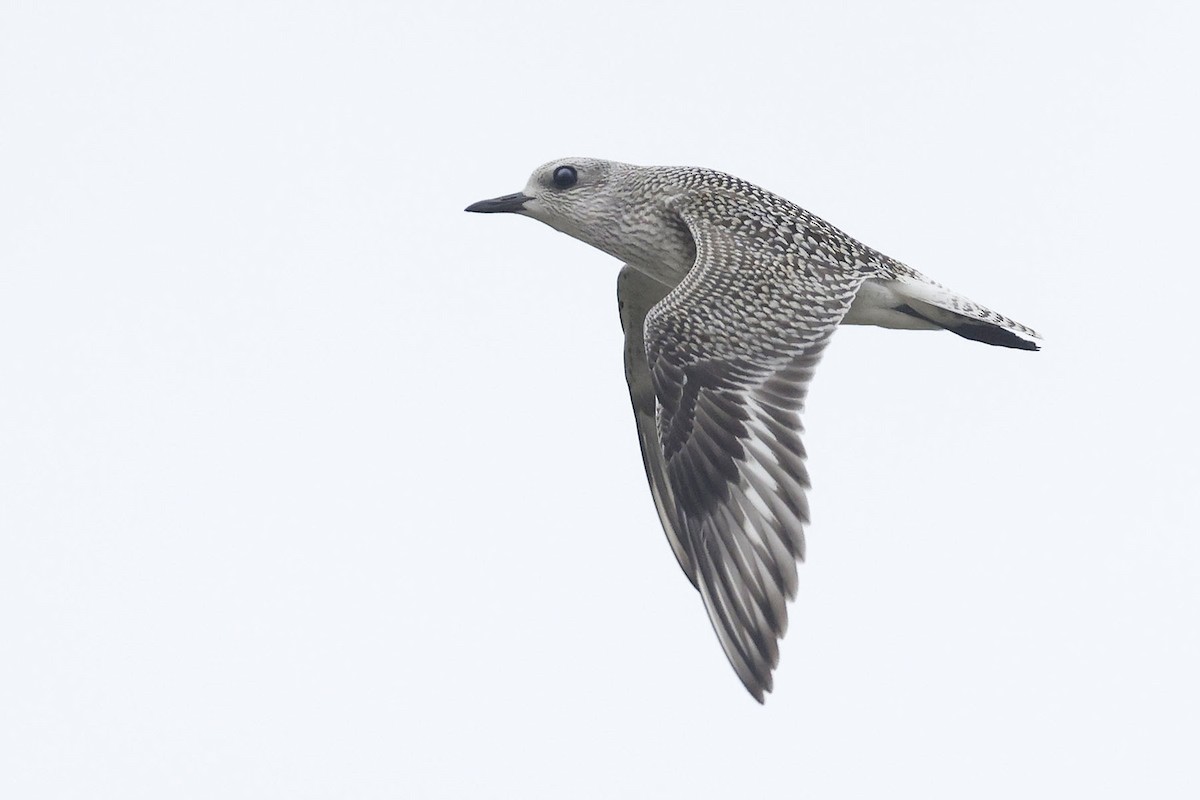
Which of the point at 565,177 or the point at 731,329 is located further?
the point at 565,177

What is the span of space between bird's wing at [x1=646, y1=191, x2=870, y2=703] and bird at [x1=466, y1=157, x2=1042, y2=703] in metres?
0.01

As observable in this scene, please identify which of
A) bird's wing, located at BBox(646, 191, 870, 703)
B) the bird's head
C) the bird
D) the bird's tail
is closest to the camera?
bird's wing, located at BBox(646, 191, 870, 703)

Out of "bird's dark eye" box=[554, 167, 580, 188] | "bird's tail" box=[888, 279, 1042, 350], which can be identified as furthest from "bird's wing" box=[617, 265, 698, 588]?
"bird's tail" box=[888, 279, 1042, 350]

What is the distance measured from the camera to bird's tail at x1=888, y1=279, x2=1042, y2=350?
53.4 ft

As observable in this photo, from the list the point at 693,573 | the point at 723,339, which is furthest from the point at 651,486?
the point at 723,339

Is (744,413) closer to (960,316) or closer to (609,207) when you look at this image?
(960,316)

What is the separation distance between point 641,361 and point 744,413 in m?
3.03

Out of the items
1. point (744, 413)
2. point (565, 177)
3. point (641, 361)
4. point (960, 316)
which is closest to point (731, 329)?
point (744, 413)

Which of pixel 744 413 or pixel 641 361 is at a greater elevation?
pixel 641 361

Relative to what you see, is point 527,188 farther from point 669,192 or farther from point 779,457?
point 779,457

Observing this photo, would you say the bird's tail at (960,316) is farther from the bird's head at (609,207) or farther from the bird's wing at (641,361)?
the bird's wing at (641,361)

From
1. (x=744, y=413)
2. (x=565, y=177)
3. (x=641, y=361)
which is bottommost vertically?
(x=744, y=413)

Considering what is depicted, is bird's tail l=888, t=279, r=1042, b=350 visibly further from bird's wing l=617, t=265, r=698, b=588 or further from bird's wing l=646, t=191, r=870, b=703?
bird's wing l=617, t=265, r=698, b=588

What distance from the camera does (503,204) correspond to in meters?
17.6
